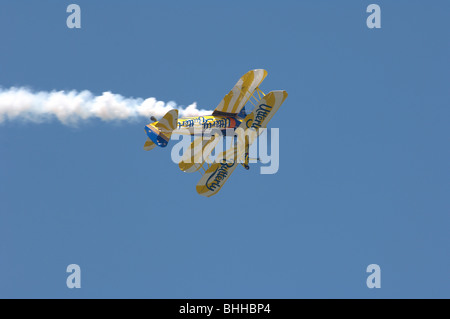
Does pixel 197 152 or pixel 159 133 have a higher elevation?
pixel 159 133

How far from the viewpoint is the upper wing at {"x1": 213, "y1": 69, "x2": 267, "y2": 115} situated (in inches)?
1699

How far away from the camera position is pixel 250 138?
43.5 meters

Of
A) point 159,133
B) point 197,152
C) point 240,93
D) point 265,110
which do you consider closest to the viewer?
point 159,133

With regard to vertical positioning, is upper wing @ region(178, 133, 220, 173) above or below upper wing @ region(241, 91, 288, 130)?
below

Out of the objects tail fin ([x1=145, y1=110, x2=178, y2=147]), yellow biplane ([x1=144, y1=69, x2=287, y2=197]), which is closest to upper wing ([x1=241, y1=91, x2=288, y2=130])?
yellow biplane ([x1=144, y1=69, x2=287, y2=197])

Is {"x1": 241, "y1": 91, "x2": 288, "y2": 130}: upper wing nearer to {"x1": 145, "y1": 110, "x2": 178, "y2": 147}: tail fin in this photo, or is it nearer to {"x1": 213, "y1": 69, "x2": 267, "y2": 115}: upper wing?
{"x1": 213, "y1": 69, "x2": 267, "y2": 115}: upper wing

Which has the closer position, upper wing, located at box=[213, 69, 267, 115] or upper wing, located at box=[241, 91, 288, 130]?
upper wing, located at box=[213, 69, 267, 115]

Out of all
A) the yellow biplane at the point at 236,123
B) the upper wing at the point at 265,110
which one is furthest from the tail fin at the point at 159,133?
the upper wing at the point at 265,110

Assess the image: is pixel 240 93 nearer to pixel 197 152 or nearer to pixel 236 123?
pixel 236 123

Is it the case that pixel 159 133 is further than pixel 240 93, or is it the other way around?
pixel 240 93

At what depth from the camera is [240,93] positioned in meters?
43.3

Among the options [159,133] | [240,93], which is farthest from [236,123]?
[159,133]

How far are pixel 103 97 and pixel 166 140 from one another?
3911 mm
